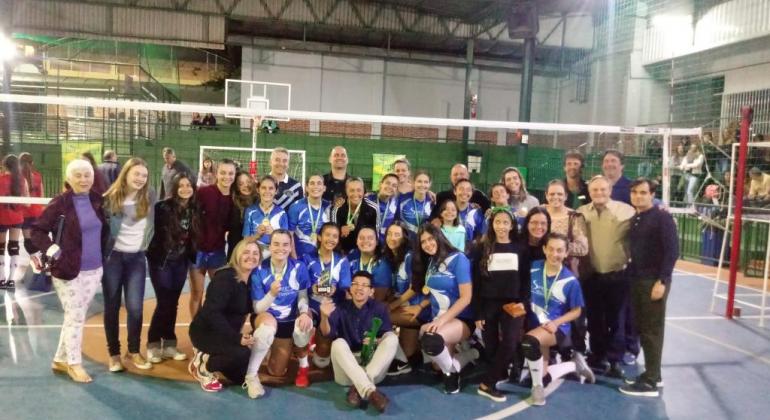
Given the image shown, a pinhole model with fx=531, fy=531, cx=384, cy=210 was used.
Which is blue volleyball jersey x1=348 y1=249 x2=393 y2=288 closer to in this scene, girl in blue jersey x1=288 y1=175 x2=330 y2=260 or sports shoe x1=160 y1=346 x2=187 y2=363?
girl in blue jersey x1=288 y1=175 x2=330 y2=260

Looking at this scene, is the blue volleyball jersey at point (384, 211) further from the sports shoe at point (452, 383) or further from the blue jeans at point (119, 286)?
the blue jeans at point (119, 286)

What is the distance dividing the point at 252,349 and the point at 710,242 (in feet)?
32.2

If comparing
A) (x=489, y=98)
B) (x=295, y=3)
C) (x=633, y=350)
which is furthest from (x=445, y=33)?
(x=633, y=350)

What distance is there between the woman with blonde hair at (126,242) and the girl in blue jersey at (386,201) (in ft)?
5.98

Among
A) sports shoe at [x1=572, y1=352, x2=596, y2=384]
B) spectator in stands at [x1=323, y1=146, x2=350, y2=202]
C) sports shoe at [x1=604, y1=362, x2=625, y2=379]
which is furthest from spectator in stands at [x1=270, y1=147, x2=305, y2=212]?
sports shoe at [x1=604, y1=362, x2=625, y2=379]

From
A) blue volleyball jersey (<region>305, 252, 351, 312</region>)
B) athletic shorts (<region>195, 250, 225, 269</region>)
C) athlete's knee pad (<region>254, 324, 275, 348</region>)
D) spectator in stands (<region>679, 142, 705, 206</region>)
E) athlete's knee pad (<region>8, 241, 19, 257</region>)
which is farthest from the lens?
A: spectator in stands (<region>679, 142, 705, 206</region>)

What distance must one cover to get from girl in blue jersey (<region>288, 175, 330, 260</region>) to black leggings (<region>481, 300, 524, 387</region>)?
4.90 ft

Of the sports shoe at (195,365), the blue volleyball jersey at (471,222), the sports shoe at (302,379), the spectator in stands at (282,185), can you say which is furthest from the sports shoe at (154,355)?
the blue volleyball jersey at (471,222)

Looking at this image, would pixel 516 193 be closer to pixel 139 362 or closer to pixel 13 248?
pixel 139 362

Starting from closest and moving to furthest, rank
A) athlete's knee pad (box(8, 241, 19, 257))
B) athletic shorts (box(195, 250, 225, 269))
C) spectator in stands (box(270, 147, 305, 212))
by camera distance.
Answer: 1. athletic shorts (box(195, 250, 225, 269))
2. spectator in stands (box(270, 147, 305, 212))
3. athlete's knee pad (box(8, 241, 19, 257))

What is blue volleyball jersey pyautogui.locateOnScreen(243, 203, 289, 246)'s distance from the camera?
14.1ft

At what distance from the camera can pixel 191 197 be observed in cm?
418

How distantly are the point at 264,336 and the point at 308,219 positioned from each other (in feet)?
3.65

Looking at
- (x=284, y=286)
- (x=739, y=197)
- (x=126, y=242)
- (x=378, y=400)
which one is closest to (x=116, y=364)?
(x=126, y=242)
